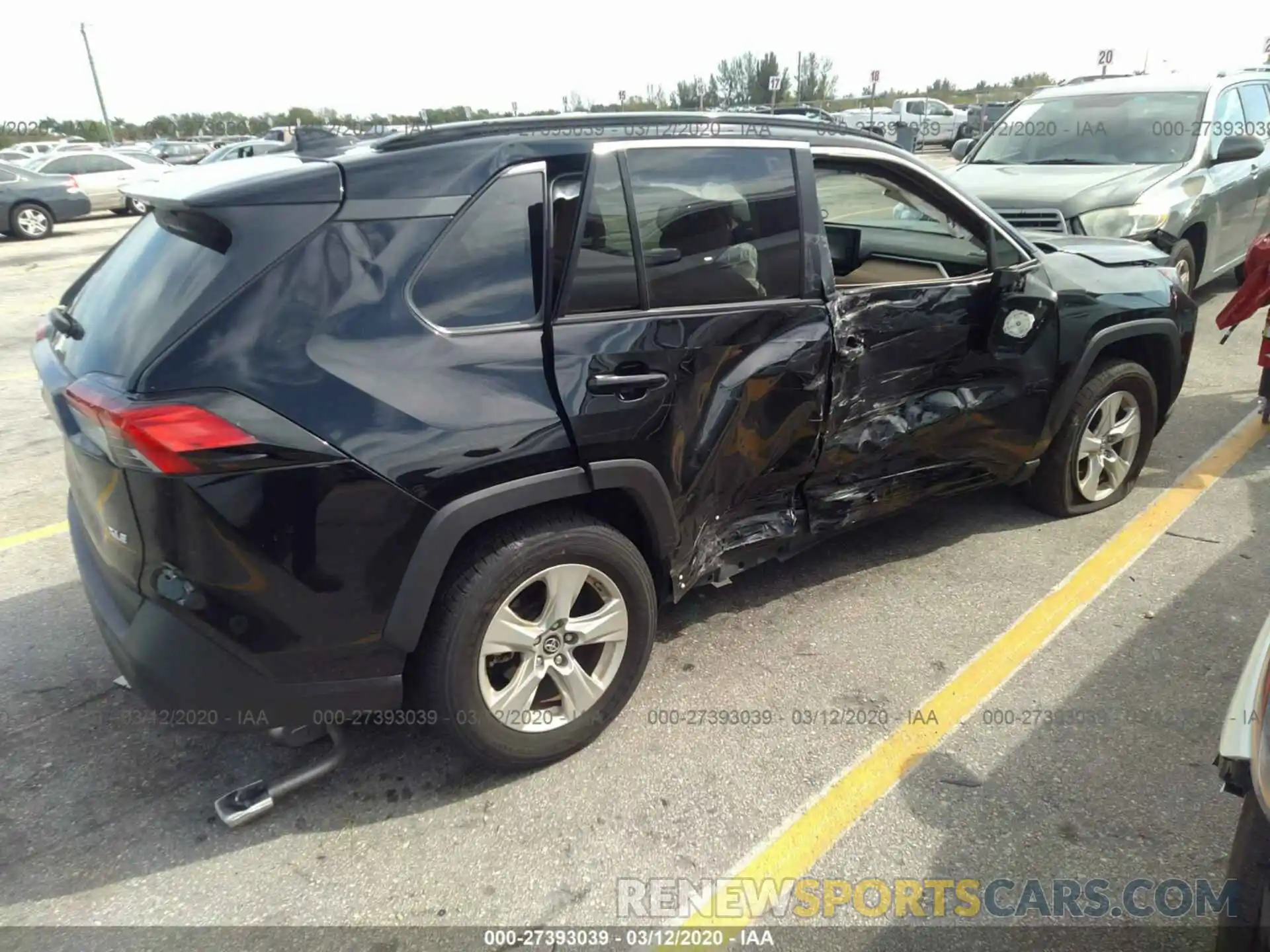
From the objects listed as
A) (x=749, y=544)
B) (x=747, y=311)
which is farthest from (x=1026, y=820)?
(x=747, y=311)

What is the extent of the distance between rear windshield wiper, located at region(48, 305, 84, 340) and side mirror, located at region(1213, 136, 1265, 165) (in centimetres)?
820

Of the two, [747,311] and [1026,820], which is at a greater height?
[747,311]

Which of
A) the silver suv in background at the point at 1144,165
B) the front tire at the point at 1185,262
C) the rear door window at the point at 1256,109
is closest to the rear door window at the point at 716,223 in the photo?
the silver suv in background at the point at 1144,165

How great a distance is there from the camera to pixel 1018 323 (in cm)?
364

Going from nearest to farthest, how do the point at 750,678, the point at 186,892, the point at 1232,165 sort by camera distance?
1. the point at 186,892
2. the point at 750,678
3. the point at 1232,165

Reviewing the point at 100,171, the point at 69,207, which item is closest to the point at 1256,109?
the point at 69,207

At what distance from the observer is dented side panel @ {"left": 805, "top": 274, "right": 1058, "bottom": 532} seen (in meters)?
3.29

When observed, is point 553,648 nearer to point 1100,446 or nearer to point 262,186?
point 262,186

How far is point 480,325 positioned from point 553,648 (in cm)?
99

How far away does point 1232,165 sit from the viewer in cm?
771

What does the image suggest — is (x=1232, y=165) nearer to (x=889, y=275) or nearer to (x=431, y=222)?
(x=889, y=275)

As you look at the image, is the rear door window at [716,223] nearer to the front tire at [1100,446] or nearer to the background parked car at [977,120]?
the front tire at [1100,446]

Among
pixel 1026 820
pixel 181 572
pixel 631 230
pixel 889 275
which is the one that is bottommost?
pixel 1026 820

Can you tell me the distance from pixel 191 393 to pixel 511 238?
37.1 inches
